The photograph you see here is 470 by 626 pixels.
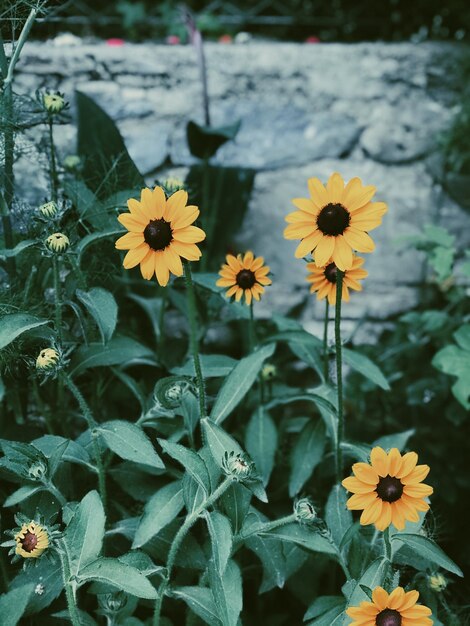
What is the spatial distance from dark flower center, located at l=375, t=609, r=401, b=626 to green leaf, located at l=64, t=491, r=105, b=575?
0.32m

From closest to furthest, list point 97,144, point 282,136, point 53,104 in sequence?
point 53,104
point 97,144
point 282,136

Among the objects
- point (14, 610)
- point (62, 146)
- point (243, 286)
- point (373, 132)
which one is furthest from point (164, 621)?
point (373, 132)

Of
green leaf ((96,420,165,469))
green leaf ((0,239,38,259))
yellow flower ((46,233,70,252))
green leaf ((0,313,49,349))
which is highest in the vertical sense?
yellow flower ((46,233,70,252))

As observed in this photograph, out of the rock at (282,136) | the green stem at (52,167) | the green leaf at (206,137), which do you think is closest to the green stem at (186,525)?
the green stem at (52,167)

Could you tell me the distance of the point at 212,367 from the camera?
112 cm

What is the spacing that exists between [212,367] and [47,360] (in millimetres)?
331

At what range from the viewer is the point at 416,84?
1753 mm

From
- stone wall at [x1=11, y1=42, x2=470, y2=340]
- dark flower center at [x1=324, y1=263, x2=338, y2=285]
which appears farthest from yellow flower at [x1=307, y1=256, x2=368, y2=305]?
stone wall at [x1=11, y1=42, x2=470, y2=340]

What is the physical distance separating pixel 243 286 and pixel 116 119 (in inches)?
33.1

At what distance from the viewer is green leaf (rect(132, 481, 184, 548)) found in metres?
0.88

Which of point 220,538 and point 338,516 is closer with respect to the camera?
point 220,538

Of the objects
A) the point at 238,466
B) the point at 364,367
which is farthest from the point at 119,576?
the point at 364,367

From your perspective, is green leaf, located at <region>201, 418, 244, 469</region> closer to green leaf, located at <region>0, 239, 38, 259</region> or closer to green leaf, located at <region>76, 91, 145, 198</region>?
green leaf, located at <region>0, 239, 38, 259</region>

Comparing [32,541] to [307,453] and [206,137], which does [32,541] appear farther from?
[206,137]
